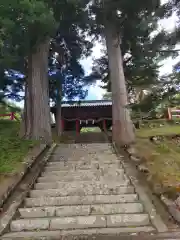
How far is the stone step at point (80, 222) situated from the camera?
328 centimetres

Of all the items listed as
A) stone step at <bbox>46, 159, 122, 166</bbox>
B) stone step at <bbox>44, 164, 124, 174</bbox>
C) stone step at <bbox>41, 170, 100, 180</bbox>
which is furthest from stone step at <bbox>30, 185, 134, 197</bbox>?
stone step at <bbox>46, 159, 122, 166</bbox>

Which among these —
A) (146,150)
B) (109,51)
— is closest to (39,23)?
(109,51)

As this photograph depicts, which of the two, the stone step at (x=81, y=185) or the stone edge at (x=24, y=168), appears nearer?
the stone edge at (x=24, y=168)

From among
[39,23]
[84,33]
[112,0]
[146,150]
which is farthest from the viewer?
[84,33]

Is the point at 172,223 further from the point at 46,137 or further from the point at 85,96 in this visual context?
the point at 85,96

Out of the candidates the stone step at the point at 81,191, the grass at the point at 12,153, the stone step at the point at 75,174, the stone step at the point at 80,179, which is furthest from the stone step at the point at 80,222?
the grass at the point at 12,153

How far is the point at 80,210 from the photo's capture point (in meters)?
3.66

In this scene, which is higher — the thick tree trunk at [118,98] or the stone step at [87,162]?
the thick tree trunk at [118,98]

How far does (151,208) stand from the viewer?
3.62 metres

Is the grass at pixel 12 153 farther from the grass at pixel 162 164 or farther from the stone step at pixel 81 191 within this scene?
the grass at pixel 162 164

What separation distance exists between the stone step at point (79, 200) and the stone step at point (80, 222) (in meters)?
0.49

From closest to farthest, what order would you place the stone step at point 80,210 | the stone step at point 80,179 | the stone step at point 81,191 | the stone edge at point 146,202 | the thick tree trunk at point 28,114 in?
1. the stone edge at point 146,202
2. the stone step at point 80,210
3. the stone step at point 81,191
4. the stone step at point 80,179
5. the thick tree trunk at point 28,114

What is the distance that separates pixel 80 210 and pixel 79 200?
0.33 metres

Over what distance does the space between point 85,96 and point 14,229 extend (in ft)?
32.9
